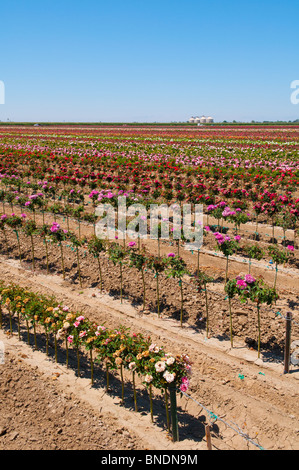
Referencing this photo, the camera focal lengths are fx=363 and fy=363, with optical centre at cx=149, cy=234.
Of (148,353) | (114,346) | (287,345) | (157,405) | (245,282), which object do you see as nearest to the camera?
(148,353)

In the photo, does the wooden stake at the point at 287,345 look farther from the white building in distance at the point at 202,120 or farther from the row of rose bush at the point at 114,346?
the white building in distance at the point at 202,120

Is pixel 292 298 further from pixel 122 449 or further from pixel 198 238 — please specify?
pixel 122 449

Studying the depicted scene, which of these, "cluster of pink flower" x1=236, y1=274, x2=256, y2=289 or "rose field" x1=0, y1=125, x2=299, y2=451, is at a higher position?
"cluster of pink flower" x1=236, y1=274, x2=256, y2=289

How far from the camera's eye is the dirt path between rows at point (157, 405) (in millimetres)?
5328

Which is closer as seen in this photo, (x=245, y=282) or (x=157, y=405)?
(x=157, y=405)

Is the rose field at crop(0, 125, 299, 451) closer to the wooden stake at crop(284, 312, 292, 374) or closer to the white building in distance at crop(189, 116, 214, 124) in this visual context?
the wooden stake at crop(284, 312, 292, 374)

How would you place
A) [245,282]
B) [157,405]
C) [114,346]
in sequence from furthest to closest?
1. [245,282]
2. [157,405]
3. [114,346]

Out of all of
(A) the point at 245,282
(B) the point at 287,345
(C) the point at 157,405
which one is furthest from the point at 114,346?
(B) the point at 287,345

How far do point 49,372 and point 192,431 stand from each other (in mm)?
2861

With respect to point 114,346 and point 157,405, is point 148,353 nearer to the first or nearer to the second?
point 114,346

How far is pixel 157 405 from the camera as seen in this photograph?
20.4 ft

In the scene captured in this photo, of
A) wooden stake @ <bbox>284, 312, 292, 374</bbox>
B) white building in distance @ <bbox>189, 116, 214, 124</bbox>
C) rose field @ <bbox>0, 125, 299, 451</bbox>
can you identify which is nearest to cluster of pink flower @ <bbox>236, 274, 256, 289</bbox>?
Result: rose field @ <bbox>0, 125, 299, 451</bbox>

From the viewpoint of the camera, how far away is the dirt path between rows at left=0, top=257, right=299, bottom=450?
A: 5.33 metres

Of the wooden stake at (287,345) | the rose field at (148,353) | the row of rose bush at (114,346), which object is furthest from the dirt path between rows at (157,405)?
the row of rose bush at (114,346)
